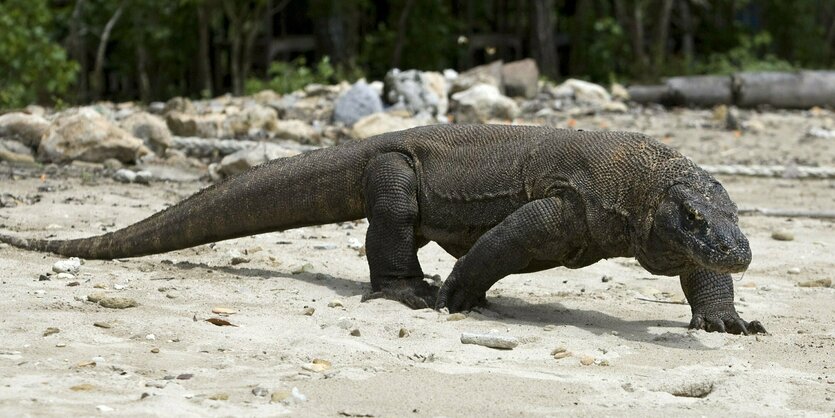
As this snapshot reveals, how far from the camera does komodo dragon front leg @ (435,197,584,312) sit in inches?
226

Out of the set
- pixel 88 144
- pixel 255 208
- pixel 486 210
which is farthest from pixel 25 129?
pixel 486 210

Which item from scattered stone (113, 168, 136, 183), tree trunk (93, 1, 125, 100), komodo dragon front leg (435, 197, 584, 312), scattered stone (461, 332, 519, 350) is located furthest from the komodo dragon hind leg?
tree trunk (93, 1, 125, 100)

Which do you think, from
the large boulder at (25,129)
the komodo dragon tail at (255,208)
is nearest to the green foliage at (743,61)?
the large boulder at (25,129)

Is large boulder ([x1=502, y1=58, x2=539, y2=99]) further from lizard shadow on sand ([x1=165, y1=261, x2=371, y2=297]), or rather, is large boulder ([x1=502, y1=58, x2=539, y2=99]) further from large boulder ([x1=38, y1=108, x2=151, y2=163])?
lizard shadow on sand ([x1=165, y1=261, x2=371, y2=297])

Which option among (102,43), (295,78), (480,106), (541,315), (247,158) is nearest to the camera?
(541,315)

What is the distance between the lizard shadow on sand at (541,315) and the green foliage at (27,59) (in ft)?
32.9

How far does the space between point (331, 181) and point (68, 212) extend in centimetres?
256

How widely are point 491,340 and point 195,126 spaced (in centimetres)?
786

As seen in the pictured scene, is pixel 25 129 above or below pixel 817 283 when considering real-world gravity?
above

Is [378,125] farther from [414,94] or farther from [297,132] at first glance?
[414,94]

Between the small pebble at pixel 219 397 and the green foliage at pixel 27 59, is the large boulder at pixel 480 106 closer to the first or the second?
the green foliage at pixel 27 59

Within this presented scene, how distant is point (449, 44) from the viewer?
24562 millimetres

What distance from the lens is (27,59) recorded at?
16.6 metres

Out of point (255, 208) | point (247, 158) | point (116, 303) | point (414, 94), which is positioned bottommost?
point (116, 303)
